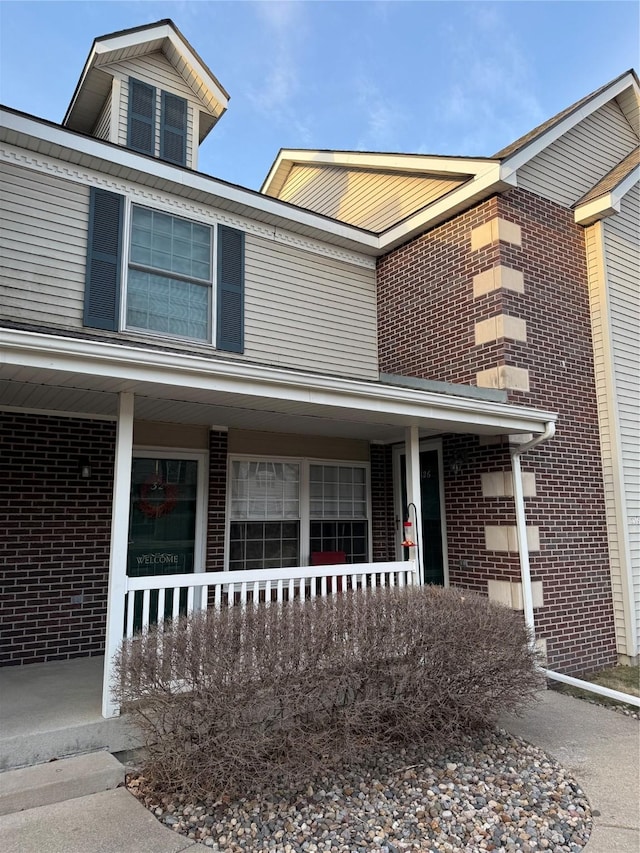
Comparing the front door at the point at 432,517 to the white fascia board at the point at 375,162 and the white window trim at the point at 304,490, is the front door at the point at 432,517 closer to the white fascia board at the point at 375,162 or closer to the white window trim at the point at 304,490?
the white window trim at the point at 304,490

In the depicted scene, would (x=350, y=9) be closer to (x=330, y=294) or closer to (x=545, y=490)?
(x=330, y=294)

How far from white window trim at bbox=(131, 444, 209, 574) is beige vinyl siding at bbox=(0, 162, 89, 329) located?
62.9 inches

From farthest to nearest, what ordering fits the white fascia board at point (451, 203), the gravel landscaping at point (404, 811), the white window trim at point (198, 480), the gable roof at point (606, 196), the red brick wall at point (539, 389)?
the gable roof at point (606, 196), the white fascia board at point (451, 203), the red brick wall at point (539, 389), the white window trim at point (198, 480), the gravel landscaping at point (404, 811)

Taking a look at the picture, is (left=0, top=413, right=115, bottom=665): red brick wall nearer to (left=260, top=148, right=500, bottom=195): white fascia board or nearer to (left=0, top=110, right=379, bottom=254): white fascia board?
(left=0, top=110, right=379, bottom=254): white fascia board

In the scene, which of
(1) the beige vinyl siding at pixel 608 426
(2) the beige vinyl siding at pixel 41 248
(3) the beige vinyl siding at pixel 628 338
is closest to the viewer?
(2) the beige vinyl siding at pixel 41 248

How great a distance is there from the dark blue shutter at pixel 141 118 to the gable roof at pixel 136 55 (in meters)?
0.36

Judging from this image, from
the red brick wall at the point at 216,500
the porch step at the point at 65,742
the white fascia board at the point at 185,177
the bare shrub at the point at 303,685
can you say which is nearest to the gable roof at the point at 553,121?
the white fascia board at the point at 185,177

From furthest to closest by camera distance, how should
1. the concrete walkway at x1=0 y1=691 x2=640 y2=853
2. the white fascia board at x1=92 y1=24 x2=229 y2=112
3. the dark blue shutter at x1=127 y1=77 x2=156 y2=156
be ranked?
the dark blue shutter at x1=127 y1=77 x2=156 y2=156 < the white fascia board at x1=92 y1=24 x2=229 y2=112 < the concrete walkway at x1=0 y1=691 x2=640 y2=853

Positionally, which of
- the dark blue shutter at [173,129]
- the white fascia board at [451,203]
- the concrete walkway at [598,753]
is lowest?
the concrete walkway at [598,753]

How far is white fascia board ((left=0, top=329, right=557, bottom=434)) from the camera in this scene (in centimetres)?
369

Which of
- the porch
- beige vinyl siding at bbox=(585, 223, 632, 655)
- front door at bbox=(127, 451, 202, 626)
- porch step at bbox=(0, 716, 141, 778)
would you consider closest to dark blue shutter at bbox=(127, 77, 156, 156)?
the porch

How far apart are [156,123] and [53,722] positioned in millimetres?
7236

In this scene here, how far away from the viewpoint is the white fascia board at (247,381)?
3686 millimetres

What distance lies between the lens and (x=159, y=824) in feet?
10.1
